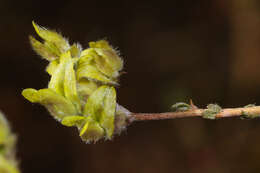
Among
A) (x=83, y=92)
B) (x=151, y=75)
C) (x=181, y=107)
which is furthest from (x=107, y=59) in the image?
(x=151, y=75)

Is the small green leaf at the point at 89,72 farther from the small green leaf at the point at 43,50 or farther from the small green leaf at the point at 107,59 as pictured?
the small green leaf at the point at 43,50

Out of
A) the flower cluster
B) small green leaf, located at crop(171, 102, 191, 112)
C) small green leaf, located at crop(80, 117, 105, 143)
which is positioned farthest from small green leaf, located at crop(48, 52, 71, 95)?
small green leaf, located at crop(171, 102, 191, 112)

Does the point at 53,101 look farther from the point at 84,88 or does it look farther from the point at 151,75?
the point at 151,75

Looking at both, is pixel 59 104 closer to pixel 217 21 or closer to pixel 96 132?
pixel 96 132

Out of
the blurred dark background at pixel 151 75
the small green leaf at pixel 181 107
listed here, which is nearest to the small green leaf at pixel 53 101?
the small green leaf at pixel 181 107

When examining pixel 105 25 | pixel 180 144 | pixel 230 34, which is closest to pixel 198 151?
pixel 180 144

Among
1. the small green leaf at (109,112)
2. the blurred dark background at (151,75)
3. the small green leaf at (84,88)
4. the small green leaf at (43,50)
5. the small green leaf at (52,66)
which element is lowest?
the small green leaf at (109,112)

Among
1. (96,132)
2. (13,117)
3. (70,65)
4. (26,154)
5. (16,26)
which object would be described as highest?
(16,26)
